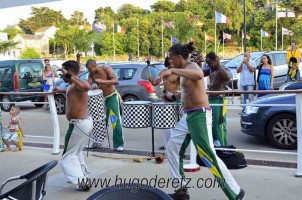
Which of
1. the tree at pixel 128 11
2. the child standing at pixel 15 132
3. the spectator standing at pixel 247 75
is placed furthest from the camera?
the tree at pixel 128 11

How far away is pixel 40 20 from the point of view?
389 feet

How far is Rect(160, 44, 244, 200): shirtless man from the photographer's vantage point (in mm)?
4645

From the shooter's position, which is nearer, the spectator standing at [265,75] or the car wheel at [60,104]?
the spectator standing at [265,75]

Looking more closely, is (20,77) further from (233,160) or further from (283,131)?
(233,160)

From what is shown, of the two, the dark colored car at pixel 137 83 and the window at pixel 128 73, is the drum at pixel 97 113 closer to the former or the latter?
the dark colored car at pixel 137 83

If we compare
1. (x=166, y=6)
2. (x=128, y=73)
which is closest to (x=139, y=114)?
(x=128, y=73)

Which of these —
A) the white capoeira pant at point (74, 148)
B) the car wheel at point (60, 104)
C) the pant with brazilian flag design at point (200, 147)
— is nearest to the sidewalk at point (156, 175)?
the white capoeira pant at point (74, 148)

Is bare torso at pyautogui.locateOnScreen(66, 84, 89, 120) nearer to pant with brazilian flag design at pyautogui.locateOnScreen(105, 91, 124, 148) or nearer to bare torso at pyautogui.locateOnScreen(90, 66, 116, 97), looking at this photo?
bare torso at pyautogui.locateOnScreen(90, 66, 116, 97)

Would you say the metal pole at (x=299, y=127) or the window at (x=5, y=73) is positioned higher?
the window at (x=5, y=73)

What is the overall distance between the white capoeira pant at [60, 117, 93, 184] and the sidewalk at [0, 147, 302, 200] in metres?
0.24

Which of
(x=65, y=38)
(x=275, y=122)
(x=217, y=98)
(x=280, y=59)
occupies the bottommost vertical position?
(x=275, y=122)

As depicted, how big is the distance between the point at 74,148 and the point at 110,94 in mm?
2546

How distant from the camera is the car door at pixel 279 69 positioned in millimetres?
17312

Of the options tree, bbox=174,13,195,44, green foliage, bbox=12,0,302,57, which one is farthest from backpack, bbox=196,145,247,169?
tree, bbox=174,13,195,44
